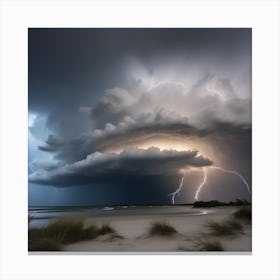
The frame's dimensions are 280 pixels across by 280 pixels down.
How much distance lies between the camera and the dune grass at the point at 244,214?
258cm

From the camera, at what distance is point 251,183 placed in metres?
2.59

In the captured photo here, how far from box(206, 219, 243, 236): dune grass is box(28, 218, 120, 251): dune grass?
0.68m

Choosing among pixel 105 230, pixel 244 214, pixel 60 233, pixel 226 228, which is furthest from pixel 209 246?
pixel 60 233

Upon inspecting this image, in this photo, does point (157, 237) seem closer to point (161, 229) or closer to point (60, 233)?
point (161, 229)

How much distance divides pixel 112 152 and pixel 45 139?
1.59 feet

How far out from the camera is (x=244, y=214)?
258 centimetres

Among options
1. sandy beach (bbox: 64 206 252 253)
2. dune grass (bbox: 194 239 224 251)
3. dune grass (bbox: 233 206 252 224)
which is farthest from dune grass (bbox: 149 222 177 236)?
dune grass (bbox: 233 206 252 224)

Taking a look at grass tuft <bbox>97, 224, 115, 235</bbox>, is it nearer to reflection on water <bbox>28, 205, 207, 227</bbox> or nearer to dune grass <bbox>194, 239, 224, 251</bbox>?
reflection on water <bbox>28, 205, 207, 227</bbox>

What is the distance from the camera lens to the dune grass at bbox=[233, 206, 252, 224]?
2578 millimetres

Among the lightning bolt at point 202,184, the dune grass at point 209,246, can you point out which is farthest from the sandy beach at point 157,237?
the lightning bolt at point 202,184

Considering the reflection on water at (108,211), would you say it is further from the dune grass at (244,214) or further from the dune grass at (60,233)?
the dune grass at (244,214)

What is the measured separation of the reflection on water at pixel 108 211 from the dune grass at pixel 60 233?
0.06m

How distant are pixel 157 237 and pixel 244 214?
2.07 ft
